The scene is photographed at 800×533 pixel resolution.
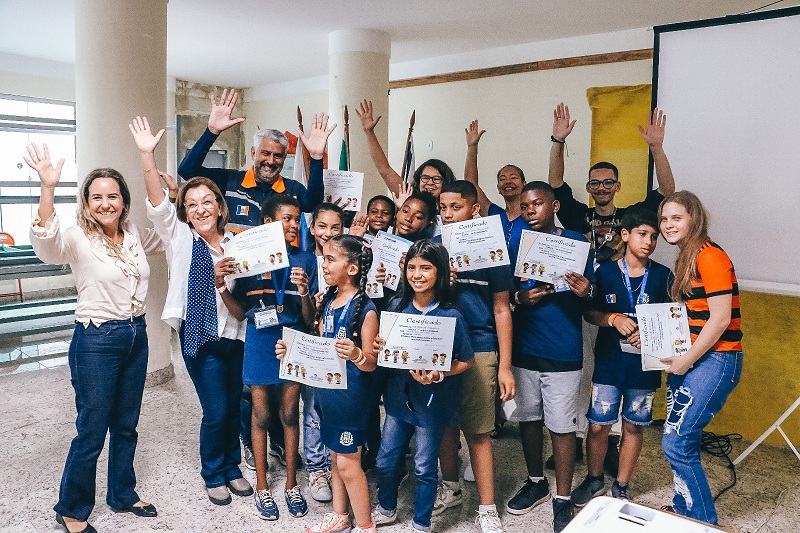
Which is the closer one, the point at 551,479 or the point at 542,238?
the point at 542,238

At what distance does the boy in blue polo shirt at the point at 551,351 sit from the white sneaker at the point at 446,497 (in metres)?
0.23

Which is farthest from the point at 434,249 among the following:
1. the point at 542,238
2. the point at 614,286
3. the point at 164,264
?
the point at 164,264

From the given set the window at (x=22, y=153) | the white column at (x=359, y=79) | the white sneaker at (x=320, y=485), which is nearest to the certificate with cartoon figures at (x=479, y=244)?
the white sneaker at (x=320, y=485)

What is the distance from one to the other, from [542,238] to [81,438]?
1.96 meters

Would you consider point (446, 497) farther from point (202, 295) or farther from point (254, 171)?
point (254, 171)

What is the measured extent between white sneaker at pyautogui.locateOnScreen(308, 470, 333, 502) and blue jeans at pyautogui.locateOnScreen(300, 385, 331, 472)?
0.09 ft

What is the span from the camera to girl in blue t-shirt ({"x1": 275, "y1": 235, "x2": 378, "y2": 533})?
219 centimetres

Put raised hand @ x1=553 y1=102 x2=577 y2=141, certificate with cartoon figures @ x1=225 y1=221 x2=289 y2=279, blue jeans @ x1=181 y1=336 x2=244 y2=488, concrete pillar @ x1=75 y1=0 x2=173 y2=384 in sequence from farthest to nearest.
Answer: concrete pillar @ x1=75 y1=0 x2=173 y2=384 → raised hand @ x1=553 y1=102 x2=577 y2=141 → blue jeans @ x1=181 y1=336 x2=244 y2=488 → certificate with cartoon figures @ x1=225 y1=221 x2=289 y2=279

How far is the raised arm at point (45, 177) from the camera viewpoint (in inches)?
81.6

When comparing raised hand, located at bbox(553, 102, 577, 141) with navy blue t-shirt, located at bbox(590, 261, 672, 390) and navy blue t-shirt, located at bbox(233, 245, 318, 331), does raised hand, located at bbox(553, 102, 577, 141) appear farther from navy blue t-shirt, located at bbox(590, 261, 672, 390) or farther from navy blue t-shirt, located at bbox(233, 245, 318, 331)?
navy blue t-shirt, located at bbox(233, 245, 318, 331)

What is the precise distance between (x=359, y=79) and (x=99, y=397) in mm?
4395

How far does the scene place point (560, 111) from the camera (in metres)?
3.15

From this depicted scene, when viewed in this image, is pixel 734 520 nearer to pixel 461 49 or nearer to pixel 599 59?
pixel 599 59

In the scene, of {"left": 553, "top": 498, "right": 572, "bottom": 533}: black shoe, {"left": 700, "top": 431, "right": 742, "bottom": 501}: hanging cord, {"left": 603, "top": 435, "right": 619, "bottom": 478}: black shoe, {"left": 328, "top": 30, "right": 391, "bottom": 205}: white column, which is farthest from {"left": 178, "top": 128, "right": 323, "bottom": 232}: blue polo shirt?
{"left": 328, "top": 30, "right": 391, "bottom": 205}: white column
